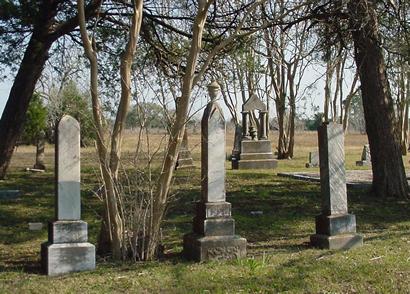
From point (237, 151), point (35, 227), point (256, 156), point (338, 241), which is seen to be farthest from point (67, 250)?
point (237, 151)

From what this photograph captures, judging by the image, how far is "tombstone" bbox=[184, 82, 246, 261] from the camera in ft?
22.8

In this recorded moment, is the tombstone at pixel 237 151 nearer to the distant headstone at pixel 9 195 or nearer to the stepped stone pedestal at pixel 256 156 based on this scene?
the stepped stone pedestal at pixel 256 156

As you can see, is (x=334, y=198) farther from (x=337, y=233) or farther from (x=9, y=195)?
(x=9, y=195)

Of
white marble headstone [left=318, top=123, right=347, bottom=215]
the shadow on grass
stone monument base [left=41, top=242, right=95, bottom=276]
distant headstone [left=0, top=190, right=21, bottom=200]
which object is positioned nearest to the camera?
stone monument base [left=41, top=242, right=95, bottom=276]

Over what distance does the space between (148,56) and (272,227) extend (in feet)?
21.7

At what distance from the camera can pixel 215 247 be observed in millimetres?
6918

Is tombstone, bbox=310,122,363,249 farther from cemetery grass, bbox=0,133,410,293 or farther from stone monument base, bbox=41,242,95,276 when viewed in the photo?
stone monument base, bbox=41,242,95,276

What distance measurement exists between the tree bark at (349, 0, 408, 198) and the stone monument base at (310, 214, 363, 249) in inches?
192

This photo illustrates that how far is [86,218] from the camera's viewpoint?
10.2m

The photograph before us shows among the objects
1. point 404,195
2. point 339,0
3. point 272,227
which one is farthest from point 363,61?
point 272,227

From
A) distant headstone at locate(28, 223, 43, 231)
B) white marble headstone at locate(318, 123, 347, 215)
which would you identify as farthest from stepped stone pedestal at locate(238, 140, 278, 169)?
white marble headstone at locate(318, 123, 347, 215)

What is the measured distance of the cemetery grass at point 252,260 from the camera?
588 centimetres

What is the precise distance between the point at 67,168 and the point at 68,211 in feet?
1.64

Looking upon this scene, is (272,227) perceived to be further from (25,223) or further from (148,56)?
(148,56)
